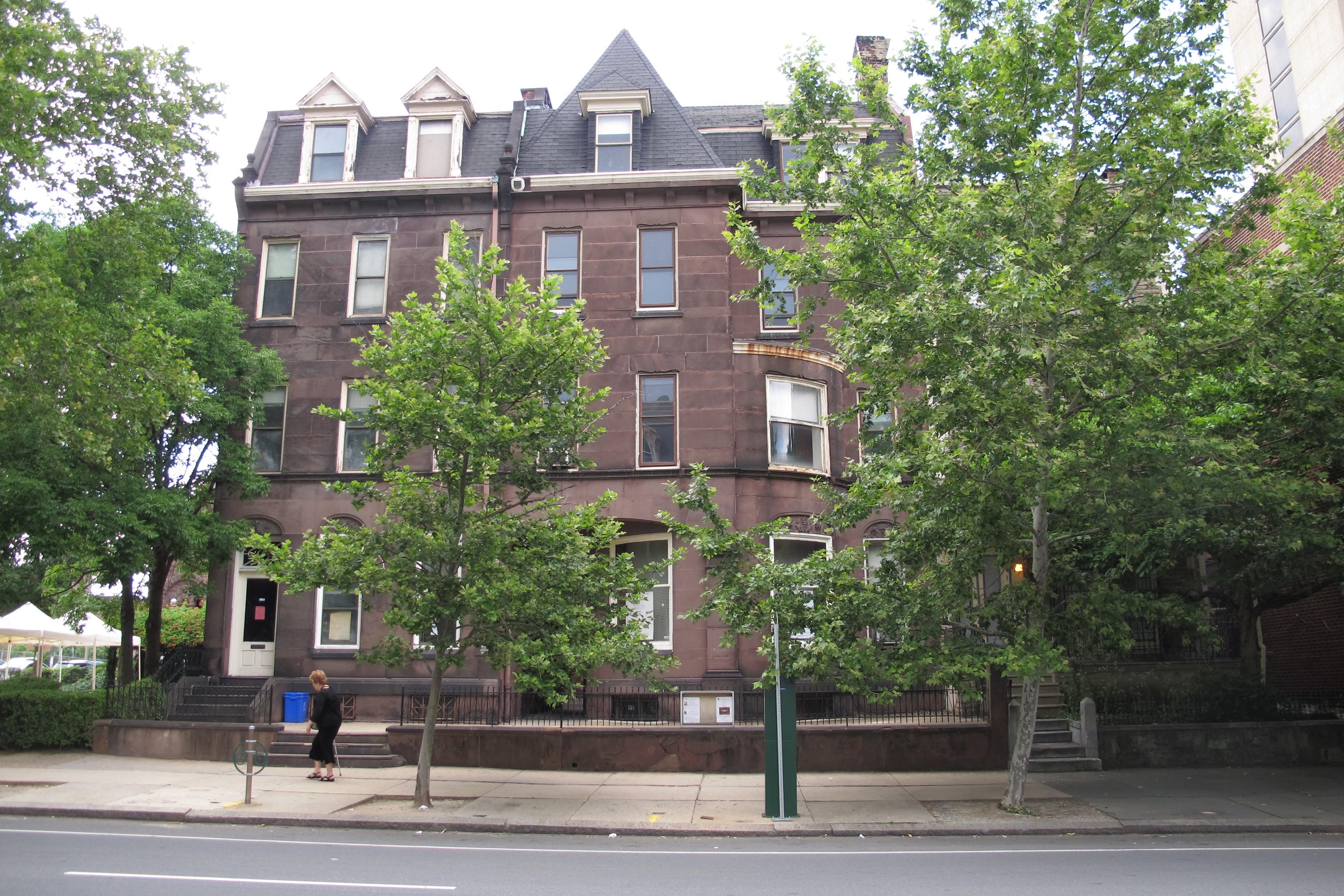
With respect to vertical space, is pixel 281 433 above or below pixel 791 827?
above

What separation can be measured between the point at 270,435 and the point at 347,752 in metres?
8.44

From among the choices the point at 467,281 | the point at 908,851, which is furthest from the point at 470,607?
the point at 908,851

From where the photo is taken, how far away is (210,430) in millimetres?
19500

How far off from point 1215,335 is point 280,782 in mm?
14963

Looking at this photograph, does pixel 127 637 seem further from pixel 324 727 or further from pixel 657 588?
pixel 657 588

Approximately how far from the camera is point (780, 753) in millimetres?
12430

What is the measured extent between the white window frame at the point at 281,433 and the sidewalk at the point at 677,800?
6.81 meters

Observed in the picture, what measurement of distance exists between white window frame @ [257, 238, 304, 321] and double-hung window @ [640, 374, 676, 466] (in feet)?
27.6

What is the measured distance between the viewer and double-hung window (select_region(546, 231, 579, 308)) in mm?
21641

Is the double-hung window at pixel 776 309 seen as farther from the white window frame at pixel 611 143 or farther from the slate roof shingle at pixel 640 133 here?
the white window frame at pixel 611 143

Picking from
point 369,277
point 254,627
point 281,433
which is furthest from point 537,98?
point 254,627

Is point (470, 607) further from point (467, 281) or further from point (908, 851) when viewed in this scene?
point (908, 851)

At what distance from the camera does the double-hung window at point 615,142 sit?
22531 millimetres

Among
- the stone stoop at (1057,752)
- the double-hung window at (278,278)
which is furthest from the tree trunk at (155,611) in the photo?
the stone stoop at (1057,752)
